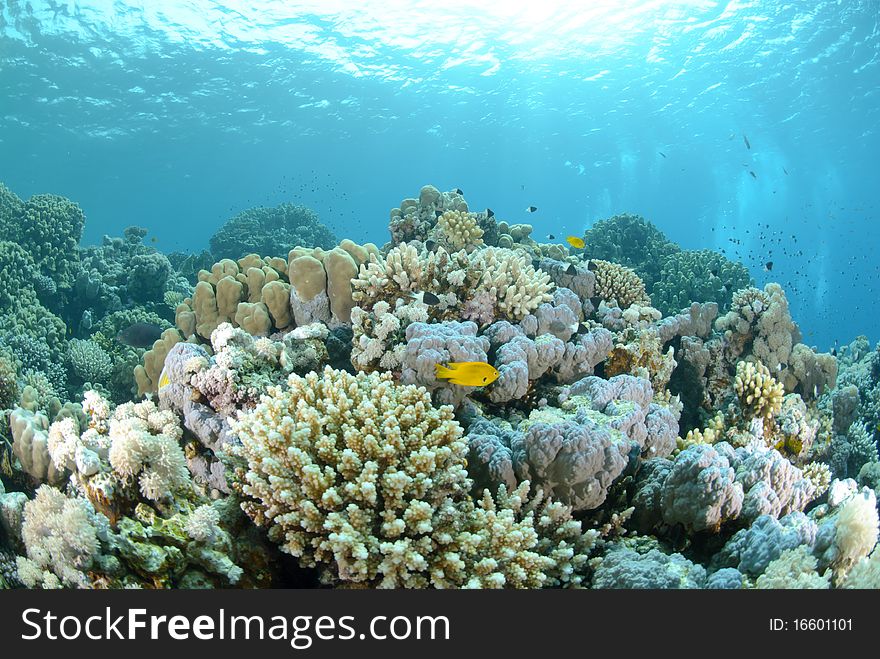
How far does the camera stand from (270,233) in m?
24.8

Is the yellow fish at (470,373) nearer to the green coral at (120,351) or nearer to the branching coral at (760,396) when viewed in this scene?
the branching coral at (760,396)

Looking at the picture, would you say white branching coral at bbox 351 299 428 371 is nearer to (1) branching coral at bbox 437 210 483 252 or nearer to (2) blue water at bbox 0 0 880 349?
(1) branching coral at bbox 437 210 483 252

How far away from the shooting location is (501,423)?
4.71m

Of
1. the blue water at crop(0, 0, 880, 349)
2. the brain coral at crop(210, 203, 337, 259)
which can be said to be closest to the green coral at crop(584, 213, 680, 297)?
the blue water at crop(0, 0, 880, 349)

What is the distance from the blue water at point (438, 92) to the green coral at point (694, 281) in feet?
4.47

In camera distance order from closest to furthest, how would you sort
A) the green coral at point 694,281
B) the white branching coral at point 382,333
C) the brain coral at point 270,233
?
the white branching coral at point 382,333 < the green coral at point 694,281 < the brain coral at point 270,233

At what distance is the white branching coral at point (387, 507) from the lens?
275 centimetres

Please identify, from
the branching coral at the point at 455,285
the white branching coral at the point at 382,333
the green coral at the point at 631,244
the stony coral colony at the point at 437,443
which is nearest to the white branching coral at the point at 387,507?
the stony coral colony at the point at 437,443

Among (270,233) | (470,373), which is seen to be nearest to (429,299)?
(470,373)

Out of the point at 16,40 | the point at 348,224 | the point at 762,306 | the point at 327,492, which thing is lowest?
the point at 327,492

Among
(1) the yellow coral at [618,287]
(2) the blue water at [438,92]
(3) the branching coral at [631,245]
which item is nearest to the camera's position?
(1) the yellow coral at [618,287]
